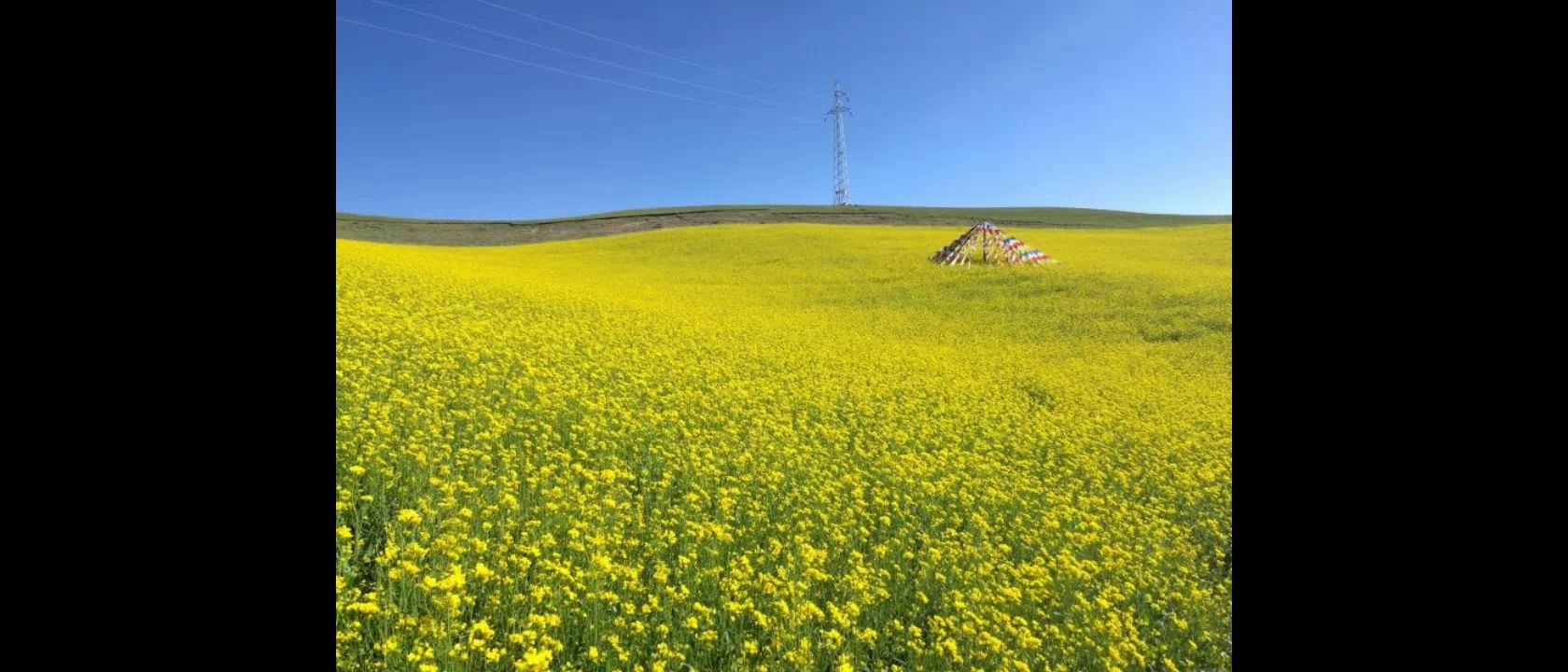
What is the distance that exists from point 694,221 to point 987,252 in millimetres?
26344

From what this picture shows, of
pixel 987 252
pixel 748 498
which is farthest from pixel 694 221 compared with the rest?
pixel 748 498

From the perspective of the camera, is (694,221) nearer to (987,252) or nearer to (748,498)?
(987,252)

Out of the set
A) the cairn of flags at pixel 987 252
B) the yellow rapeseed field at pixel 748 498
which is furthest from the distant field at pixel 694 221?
the yellow rapeseed field at pixel 748 498

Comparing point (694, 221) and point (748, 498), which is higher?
point (694, 221)

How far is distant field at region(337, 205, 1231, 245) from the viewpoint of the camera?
40188mm

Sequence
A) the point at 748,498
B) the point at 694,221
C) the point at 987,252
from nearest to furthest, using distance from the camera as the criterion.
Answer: the point at 748,498 < the point at 987,252 < the point at 694,221

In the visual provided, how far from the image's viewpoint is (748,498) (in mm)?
5469

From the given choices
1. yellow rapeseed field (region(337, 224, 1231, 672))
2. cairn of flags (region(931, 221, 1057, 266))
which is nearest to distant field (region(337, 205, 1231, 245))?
cairn of flags (region(931, 221, 1057, 266))

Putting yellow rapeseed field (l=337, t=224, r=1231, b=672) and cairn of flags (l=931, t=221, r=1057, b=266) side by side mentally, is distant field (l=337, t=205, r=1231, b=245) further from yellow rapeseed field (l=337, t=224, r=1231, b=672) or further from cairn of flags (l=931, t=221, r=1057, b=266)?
A: yellow rapeseed field (l=337, t=224, r=1231, b=672)

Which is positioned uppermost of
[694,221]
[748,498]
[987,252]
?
[694,221]
